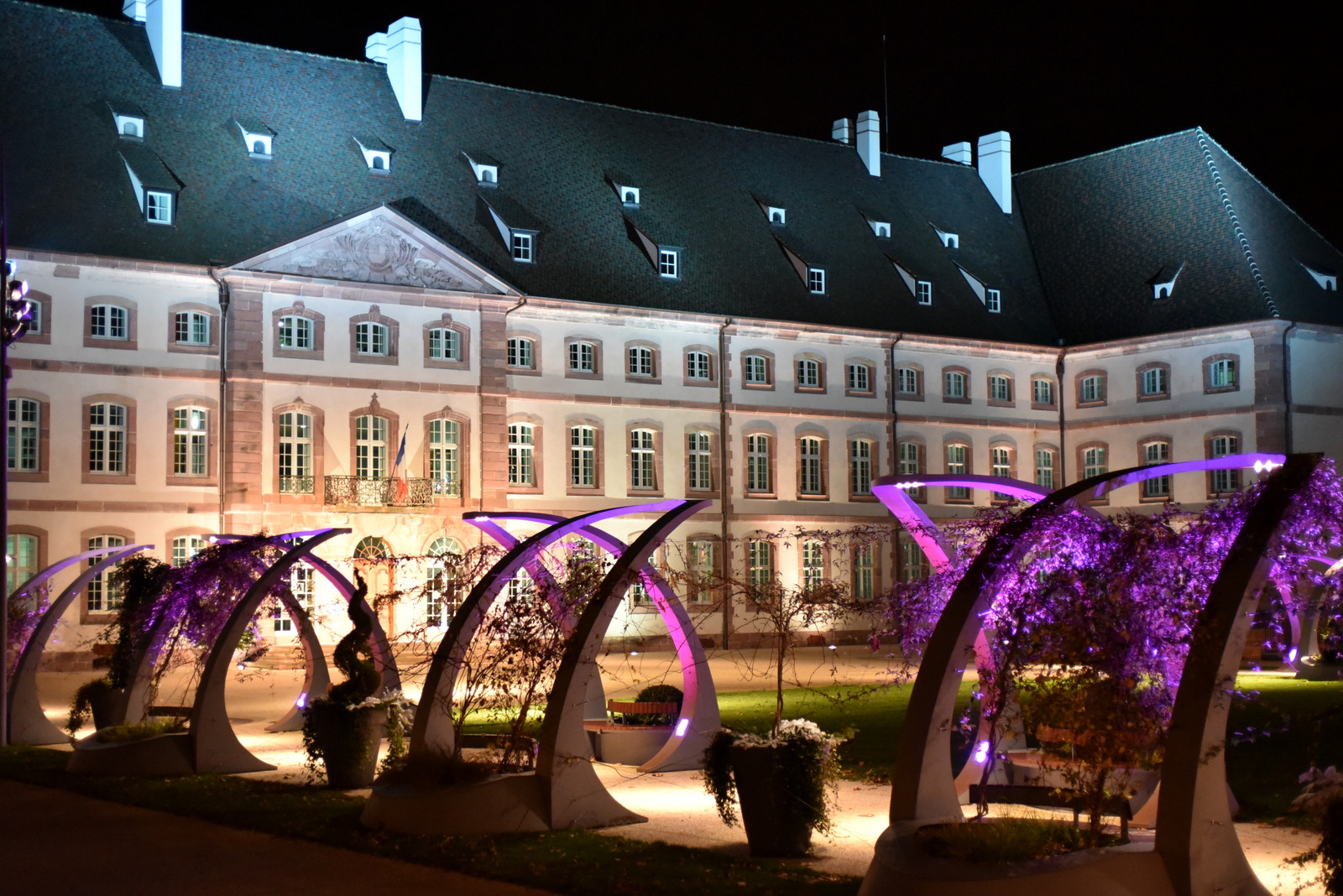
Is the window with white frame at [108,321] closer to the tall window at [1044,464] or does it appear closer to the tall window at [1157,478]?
the tall window at [1044,464]

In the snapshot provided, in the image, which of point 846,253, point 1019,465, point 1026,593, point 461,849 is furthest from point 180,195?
point 1026,593

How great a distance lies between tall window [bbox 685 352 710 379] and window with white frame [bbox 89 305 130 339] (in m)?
13.0

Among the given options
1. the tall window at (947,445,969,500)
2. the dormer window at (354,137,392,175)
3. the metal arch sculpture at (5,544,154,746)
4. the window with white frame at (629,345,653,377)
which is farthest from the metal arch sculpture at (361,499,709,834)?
the tall window at (947,445,969,500)

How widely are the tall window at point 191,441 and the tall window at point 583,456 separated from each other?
8.32 metres

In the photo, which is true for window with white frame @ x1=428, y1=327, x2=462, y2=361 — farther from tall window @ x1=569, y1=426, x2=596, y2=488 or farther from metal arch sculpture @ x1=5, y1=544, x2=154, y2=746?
metal arch sculpture @ x1=5, y1=544, x2=154, y2=746

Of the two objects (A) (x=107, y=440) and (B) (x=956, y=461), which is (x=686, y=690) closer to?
(A) (x=107, y=440)

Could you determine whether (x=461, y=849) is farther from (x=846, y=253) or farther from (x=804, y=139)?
(x=804, y=139)

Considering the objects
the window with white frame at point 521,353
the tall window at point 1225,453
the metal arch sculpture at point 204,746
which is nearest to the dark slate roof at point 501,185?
the window with white frame at point 521,353

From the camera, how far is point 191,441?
108ft

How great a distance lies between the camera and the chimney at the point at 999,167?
47.9 m

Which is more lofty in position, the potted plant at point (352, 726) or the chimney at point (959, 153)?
the chimney at point (959, 153)

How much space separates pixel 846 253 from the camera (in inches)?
1694

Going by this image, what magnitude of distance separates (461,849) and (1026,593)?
419 cm

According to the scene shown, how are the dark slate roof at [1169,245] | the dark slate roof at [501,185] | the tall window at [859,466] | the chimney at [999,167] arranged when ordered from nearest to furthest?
the dark slate roof at [501,185]
the dark slate roof at [1169,245]
the tall window at [859,466]
the chimney at [999,167]
